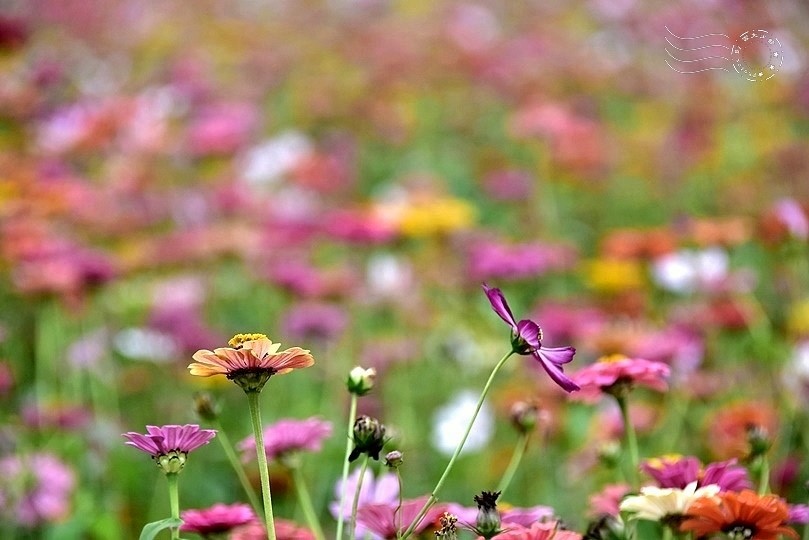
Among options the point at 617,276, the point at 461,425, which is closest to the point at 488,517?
the point at 461,425

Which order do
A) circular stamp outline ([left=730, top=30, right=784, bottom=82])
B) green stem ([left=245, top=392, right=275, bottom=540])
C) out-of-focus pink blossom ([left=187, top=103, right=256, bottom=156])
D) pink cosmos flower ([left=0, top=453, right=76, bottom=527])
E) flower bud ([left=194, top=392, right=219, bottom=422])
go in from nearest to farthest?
1. green stem ([left=245, top=392, right=275, bottom=540])
2. flower bud ([left=194, top=392, right=219, bottom=422])
3. pink cosmos flower ([left=0, top=453, right=76, bottom=527])
4. circular stamp outline ([left=730, top=30, right=784, bottom=82])
5. out-of-focus pink blossom ([left=187, top=103, right=256, bottom=156])

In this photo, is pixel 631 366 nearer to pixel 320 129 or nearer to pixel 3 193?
pixel 3 193

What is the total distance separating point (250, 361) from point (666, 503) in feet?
0.86

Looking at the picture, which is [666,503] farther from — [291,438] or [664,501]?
[291,438]

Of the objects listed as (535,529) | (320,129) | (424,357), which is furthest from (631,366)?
(320,129)

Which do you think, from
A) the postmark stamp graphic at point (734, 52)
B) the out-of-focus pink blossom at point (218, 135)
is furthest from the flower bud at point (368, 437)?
the out-of-focus pink blossom at point (218, 135)

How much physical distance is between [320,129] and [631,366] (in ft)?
9.00

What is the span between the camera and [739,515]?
61cm

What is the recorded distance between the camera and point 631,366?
0.72 m

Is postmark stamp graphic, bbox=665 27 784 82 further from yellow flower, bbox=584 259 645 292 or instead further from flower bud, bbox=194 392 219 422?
flower bud, bbox=194 392 219 422

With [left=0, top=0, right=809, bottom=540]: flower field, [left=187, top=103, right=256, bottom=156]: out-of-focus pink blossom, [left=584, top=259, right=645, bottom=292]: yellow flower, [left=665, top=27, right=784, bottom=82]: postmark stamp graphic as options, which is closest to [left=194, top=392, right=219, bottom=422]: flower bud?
[left=0, top=0, right=809, bottom=540]: flower field

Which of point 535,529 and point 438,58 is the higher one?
point 438,58

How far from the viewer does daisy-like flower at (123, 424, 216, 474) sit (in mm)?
612

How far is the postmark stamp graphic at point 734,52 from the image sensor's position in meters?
1.89
